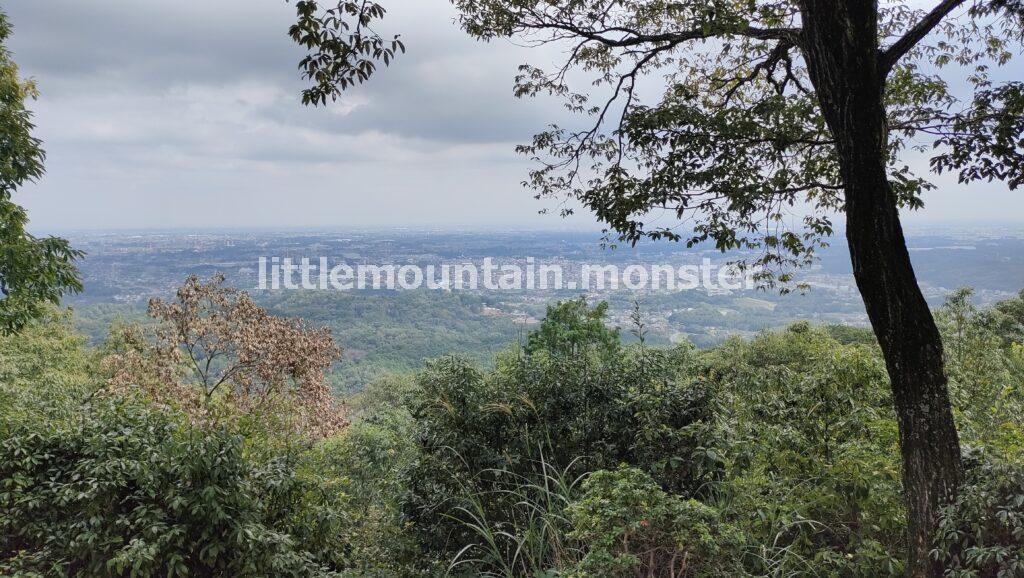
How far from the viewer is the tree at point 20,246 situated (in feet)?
18.7

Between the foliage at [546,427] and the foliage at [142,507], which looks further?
the foliage at [546,427]

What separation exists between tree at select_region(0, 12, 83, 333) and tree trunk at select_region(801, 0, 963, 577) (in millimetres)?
6976

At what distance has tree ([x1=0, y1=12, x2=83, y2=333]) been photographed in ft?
18.7

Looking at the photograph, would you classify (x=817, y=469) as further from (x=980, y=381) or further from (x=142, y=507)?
(x=142, y=507)

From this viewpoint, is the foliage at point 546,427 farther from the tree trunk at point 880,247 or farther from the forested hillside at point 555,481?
the tree trunk at point 880,247

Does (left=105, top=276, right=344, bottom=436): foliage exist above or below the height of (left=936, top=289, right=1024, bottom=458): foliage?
below

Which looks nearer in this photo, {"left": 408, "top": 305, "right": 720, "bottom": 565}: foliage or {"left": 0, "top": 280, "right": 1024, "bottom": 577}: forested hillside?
{"left": 0, "top": 280, "right": 1024, "bottom": 577}: forested hillside

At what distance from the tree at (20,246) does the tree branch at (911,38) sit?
23.5 feet

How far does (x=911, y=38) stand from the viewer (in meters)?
2.54

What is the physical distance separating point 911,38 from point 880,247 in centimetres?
96

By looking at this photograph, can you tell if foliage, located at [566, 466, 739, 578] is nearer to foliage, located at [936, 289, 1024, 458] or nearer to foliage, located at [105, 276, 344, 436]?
foliage, located at [936, 289, 1024, 458]

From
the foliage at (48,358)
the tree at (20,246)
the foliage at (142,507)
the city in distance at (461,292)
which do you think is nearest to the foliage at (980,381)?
the foliage at (142,507)

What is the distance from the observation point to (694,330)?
33031 millimetres

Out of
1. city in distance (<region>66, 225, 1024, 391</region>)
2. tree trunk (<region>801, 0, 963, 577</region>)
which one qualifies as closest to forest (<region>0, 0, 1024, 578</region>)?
tree trunk (<region>801, 0, 963, 577</region>)
